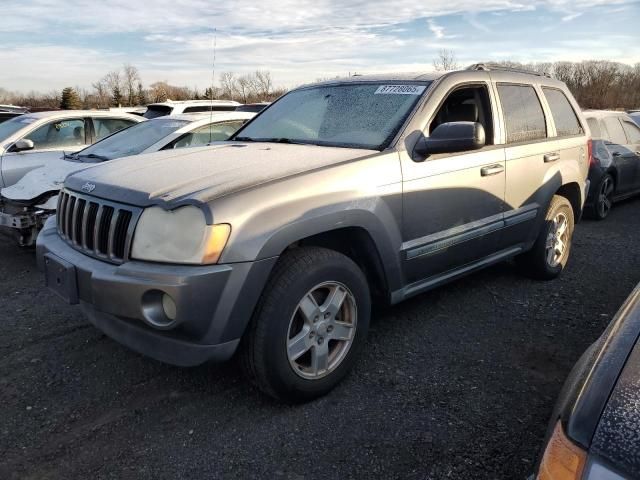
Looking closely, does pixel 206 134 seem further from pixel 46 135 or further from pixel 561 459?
pixel 561 459

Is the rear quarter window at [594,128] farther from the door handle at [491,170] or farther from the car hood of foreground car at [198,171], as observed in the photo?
the car hood of foreground car at [198,171]

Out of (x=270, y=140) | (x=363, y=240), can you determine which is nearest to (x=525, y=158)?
(x=363, y=240)

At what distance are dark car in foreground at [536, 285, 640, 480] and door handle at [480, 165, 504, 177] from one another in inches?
89.0

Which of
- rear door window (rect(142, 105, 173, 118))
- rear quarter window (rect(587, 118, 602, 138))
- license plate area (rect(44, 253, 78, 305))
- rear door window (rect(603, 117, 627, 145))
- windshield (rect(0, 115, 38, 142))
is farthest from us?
rear door window (rect(142, 105, 173, 118))

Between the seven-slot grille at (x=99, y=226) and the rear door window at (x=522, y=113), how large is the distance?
9.43ft

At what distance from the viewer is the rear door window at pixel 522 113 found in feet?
13.4

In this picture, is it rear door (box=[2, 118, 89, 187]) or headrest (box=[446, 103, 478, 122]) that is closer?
headrest (box=[446, 103, 478, 122])

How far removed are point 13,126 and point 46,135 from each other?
0.46 metres

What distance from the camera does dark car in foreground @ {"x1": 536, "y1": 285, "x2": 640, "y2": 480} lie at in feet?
4.00

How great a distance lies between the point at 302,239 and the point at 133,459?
1.32 m

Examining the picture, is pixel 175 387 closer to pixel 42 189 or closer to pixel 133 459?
pixel 133 459

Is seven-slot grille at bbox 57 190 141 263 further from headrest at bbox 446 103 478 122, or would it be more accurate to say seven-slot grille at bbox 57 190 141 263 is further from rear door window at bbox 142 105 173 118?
rear door window at bbox 142 105 173 118

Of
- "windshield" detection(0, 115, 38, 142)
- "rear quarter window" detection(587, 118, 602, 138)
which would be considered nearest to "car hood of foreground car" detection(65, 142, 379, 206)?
"windshield" detection(0, 115, 38, 142)

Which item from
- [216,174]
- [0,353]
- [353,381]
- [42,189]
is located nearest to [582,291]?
[353,381]
